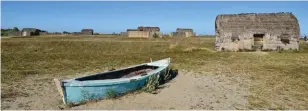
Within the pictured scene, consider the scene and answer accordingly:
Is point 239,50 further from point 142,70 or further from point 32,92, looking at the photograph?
point 32,92

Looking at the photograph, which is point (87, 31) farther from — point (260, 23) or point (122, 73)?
point (122, 73)

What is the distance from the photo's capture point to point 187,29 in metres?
79.2

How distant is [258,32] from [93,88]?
65.8 feet

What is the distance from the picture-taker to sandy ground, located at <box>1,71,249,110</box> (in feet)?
27.2

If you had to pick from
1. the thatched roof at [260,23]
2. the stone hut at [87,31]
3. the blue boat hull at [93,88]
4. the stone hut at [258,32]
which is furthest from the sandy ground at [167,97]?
the stone hut at [87,31]

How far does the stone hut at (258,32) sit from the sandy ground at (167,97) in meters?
14.2

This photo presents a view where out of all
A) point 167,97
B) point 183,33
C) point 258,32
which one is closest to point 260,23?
point 258,32

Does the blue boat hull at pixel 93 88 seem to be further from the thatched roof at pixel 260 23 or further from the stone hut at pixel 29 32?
Answer: the stone hut at pixel 29 32

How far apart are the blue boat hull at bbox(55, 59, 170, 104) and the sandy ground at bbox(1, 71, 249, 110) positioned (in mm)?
192

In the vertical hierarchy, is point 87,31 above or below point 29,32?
above

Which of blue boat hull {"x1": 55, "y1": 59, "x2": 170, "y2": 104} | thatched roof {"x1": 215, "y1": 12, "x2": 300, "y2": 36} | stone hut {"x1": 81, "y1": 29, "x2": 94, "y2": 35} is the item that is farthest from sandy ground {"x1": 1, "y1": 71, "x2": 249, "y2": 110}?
stone hut {"x1": 81, "y1": 29, "x2": 94, "y2": 35}

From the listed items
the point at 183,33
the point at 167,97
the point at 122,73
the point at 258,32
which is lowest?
the point at 167,97

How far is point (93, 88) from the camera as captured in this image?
834 cm

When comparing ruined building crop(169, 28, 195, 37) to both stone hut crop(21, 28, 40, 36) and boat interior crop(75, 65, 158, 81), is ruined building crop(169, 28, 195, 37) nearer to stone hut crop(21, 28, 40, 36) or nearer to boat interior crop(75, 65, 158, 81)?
stone hut crop(21, 28, 40, 36)
